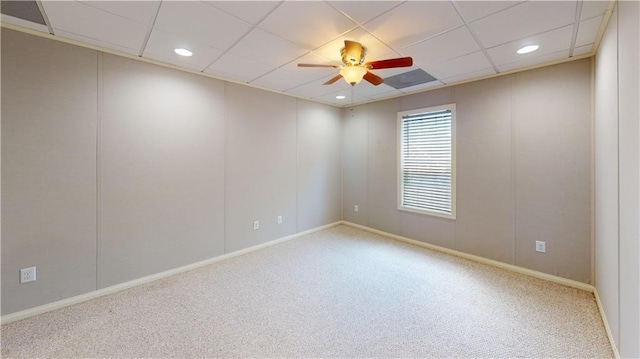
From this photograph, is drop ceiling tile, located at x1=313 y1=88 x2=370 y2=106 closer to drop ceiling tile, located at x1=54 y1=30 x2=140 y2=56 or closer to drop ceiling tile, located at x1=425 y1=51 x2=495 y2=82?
drop ceiling tile, located at x1=425 y1=51 x2=495 y2=82

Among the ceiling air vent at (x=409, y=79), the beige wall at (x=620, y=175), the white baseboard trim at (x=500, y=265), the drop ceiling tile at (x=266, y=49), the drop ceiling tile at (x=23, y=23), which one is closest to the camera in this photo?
the beige wall at (x=620, y=175)

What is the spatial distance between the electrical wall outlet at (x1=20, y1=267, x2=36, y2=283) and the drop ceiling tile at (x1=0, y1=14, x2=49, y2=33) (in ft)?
7.03

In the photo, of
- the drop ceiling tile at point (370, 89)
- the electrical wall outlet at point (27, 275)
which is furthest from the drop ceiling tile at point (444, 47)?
the electrical wall outlet at point (27, 275)

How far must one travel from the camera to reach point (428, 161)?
4102 mm

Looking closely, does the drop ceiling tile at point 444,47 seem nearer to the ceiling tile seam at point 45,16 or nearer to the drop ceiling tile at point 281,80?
the drop ceiling tile at point 281,80

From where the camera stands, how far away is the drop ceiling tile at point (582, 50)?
2494 mm


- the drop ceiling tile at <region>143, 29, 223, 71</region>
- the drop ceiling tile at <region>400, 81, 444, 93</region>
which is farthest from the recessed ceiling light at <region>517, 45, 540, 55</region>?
the drop ceiling tile at <region>143, 29, 223, 71</region>

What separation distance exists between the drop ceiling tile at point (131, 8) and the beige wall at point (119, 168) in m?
0.89

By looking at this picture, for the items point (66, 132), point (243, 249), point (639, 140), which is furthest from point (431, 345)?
point (66, 132)

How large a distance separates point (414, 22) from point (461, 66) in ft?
4.33

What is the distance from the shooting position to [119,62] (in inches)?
107

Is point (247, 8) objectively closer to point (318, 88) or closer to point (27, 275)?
point (318, 88)

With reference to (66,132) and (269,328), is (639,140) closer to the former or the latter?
(269,328)

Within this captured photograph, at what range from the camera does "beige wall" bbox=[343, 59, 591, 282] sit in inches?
109
